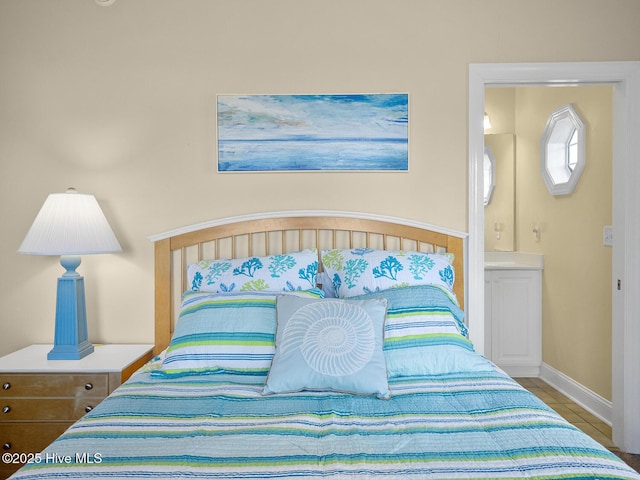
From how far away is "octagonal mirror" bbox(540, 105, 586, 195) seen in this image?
3327 mm

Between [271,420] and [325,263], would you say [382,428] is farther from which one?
[325,263]

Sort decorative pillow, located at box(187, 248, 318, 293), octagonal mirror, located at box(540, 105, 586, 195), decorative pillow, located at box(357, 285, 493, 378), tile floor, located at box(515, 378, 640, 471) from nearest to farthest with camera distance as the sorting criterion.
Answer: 1. decorative pillow, located at box(357, 285, 493, 378)
2. decorative pillow, located at box(187, 248, 318, 293)
3. tile floor, located at box(515, 378, 640, 471)
4. octagonal mirror, located at box(540, 105, 586, 195)

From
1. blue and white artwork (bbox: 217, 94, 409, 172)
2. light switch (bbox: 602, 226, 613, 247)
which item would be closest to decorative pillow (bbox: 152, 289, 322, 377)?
blue and white artwork (bbox: 217, 94, 409, 172)

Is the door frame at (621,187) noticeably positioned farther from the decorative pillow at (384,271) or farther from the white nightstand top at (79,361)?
the white nightstand top at (79,361)

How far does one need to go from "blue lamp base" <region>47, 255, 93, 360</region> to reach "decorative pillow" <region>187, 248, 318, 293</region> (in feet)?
1.87

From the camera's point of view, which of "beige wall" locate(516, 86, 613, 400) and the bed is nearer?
the bed

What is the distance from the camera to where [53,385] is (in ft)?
6.99

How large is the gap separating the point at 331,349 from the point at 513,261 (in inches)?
117

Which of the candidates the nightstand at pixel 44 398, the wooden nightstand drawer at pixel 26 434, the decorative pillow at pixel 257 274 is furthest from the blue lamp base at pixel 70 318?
the decorative pillow at pixel 257 274

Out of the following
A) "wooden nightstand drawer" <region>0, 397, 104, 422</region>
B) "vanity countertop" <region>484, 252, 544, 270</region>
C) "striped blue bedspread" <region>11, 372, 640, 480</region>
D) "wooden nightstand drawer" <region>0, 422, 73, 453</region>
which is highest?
"vanity countertop" <region>484, 252, 544, 270</region>

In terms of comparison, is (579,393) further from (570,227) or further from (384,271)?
(384,271)

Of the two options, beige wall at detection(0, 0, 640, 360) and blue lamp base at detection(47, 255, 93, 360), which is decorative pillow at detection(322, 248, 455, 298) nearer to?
beige wall at detection(0, 0, 640, 360)

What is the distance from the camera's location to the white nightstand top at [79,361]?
213 cm

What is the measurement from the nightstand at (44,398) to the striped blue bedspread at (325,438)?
0.58 metres
